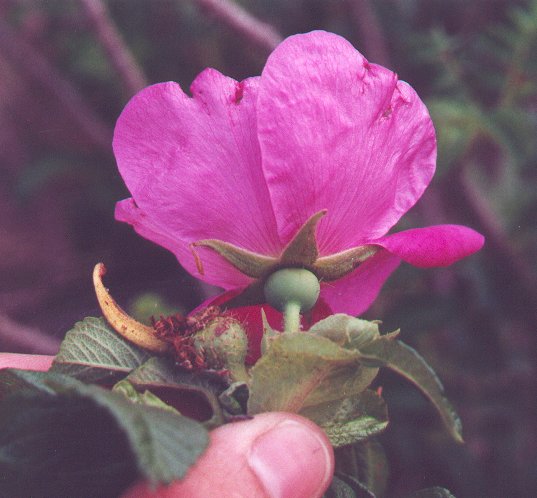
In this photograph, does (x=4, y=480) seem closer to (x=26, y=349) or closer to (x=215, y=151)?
(x=215, y=151)

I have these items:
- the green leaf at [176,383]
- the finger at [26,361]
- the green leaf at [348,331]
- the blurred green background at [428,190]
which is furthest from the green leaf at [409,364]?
the blurred green background at [428,190]


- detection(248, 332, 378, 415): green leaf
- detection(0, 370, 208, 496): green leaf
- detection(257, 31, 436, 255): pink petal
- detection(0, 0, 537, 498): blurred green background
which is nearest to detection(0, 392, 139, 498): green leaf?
detection(0, 370, 208, 496): green leaf

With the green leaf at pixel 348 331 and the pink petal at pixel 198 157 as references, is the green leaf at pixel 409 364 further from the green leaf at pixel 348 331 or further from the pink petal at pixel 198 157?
the pink petal at pixel 198 157

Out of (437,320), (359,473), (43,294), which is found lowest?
(43,294)

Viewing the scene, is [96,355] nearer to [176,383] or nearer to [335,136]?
[176,383]

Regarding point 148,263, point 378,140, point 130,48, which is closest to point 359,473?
point 378,140

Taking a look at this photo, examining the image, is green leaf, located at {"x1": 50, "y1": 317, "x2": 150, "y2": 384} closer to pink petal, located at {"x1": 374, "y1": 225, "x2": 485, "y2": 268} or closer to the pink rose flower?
the pink rose flower
